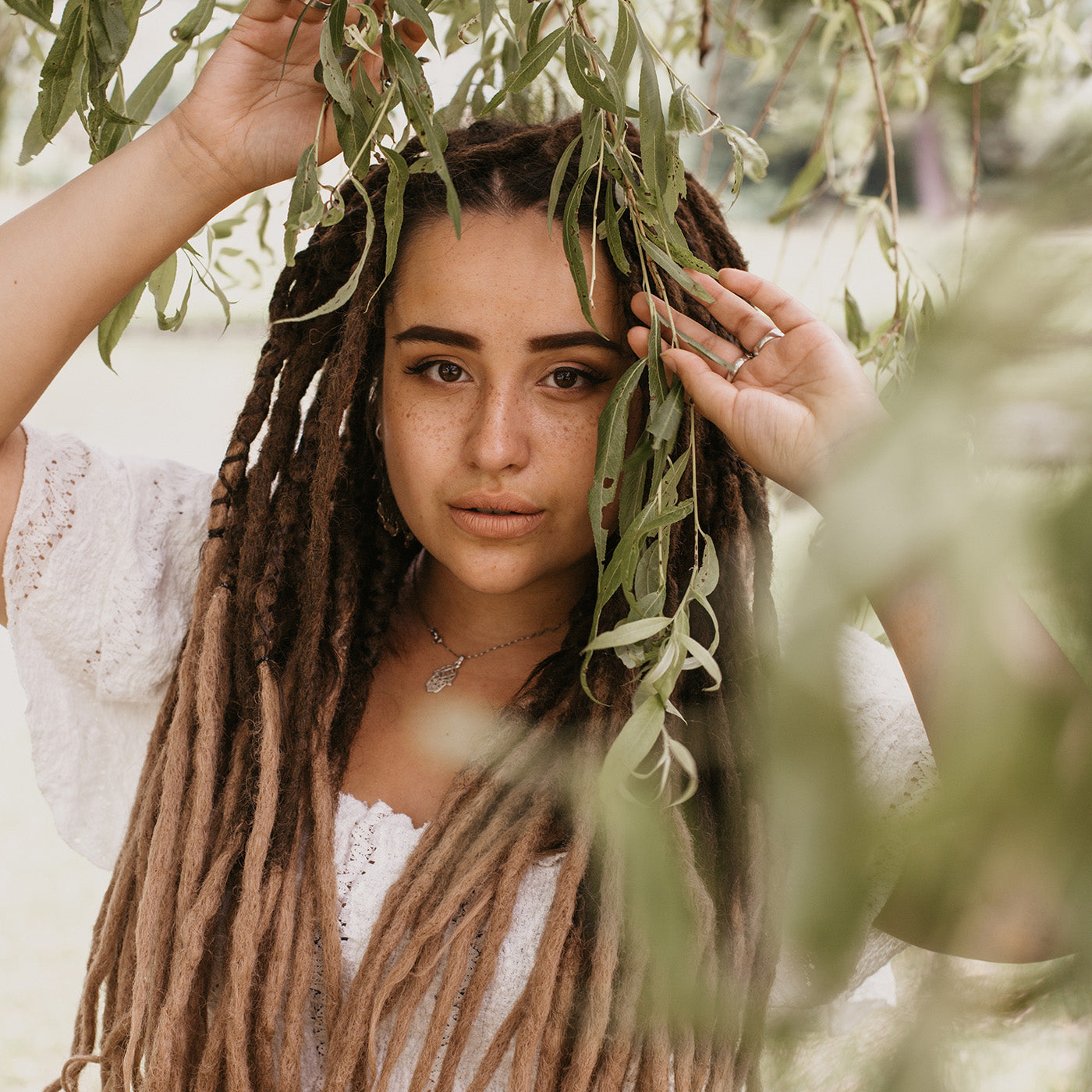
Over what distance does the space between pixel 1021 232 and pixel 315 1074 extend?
1.12 meters

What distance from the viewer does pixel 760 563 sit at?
3.64 feet

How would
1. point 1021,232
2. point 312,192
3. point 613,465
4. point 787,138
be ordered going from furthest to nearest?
point 787,138
point 613,465
point 312,192
point 1021,232

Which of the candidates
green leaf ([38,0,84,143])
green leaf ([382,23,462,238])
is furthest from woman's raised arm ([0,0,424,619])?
green leaf ([382,23,462,238])

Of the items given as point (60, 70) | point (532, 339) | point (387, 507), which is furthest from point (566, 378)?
point (60, 70)

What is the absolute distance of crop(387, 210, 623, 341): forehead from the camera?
102 centimetres

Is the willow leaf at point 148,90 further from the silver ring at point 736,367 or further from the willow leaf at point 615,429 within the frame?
the silver ring at point 736,367

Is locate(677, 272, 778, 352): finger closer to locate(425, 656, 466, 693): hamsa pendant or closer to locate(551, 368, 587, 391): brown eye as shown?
locate(551, 368, 587, 391): brown eye

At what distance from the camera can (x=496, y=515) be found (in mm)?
1071

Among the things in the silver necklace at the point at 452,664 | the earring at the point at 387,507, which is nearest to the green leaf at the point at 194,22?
the earring at the point at 387,507

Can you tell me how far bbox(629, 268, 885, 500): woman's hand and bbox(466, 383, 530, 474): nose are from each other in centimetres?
15

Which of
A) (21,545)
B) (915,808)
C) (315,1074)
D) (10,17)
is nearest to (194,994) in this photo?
(315,1074)

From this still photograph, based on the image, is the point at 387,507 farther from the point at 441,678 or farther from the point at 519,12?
the point at 519,12

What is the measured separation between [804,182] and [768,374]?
630 mm

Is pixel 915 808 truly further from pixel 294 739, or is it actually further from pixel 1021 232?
pixel 294 739
